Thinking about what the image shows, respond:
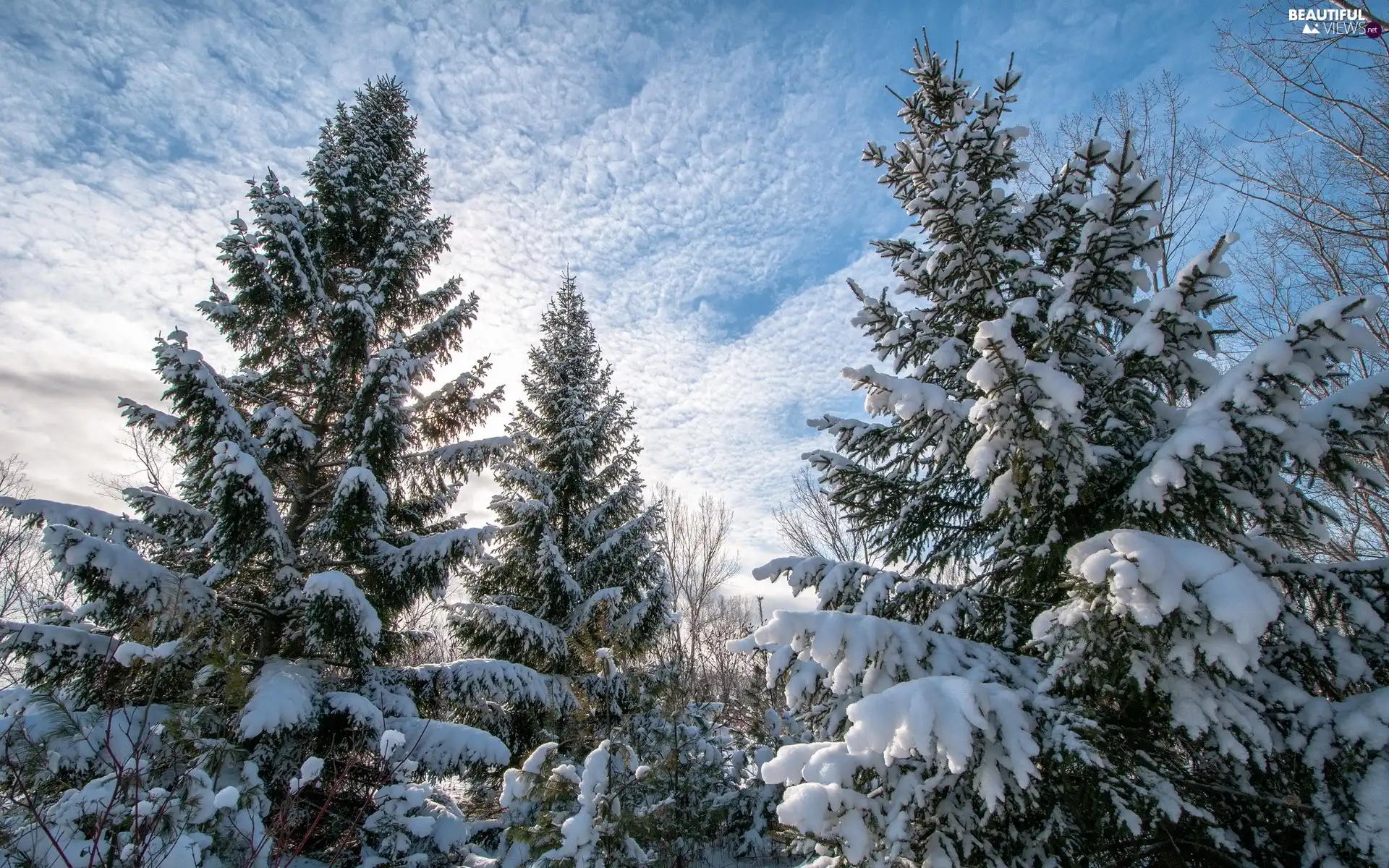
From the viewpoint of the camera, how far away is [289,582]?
279 inches

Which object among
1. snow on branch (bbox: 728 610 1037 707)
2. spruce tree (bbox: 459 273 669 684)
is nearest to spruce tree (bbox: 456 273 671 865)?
spruce tree (bbox: 459 273 669 684)

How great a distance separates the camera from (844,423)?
4480mm

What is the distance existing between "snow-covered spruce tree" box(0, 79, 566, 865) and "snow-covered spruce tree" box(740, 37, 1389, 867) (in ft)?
10.1

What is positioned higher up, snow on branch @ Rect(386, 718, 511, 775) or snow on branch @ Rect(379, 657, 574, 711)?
snow on branch @ Rect(379, 657, 574, 711)

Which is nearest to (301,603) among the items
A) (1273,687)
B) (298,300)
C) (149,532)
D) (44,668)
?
(149,532)

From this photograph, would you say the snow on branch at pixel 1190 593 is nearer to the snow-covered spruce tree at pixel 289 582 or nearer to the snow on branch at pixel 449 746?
the snow-covered spruce tree at pixel 289 582

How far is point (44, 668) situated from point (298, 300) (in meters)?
5.25

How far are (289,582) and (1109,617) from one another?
8314mm

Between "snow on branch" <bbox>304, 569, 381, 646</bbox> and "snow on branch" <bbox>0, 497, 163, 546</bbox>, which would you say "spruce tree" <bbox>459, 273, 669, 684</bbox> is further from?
"snow on branch" <bbox>0, 497, 163, 546</bbox>

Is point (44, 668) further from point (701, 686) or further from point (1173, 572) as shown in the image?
point (701, 686)

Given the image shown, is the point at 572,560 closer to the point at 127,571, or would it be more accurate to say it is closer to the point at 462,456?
the point at 462,456

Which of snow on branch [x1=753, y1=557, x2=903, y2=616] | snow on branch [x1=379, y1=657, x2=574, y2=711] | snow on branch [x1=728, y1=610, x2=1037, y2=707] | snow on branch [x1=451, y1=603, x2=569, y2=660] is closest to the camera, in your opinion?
snow on branch [x1=728, y1=610, x2=1037, y2=707]

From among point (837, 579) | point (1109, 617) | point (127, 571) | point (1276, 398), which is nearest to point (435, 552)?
point (127, 571)

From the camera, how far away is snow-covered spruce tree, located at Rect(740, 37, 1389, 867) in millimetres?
2404
